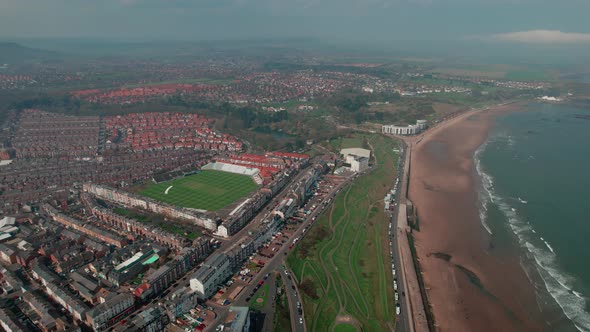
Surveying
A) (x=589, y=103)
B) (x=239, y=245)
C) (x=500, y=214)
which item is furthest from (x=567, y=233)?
(x=589, y=103)

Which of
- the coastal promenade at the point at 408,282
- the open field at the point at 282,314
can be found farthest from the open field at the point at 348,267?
the open field at the point at 282,314

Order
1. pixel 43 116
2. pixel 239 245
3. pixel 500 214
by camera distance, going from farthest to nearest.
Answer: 1. pixel 43 116
2. pixel 500 214
3. pixel 239 245

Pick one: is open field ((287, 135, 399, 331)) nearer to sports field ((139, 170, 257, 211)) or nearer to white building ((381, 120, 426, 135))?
sports field ((139, 170, 257, 211))

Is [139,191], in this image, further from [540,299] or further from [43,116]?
A: [43,116]

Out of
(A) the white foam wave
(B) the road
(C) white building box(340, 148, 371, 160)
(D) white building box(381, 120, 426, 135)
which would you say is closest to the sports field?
(C) white building box(340, 148, 371, 160)

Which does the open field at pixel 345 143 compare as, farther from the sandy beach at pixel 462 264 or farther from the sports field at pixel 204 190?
the sports field at pixel 204 190

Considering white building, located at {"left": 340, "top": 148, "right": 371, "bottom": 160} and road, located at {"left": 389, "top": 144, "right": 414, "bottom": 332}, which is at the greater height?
white building, located at {"left": 340, "top": 148, "right": 371, "bottom": 160}
